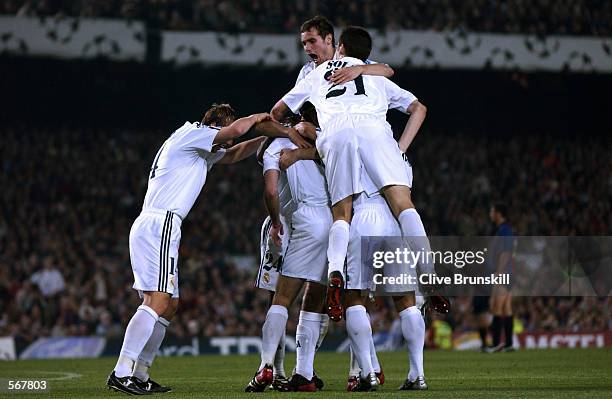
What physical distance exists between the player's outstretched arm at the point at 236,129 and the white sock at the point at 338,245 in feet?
3.39

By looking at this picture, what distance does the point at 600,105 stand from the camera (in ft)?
82.6

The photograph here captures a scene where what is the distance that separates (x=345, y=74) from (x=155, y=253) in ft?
6.50

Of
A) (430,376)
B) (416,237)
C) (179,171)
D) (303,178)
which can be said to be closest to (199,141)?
(179,171)

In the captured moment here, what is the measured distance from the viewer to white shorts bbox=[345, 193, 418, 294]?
7.74 metres

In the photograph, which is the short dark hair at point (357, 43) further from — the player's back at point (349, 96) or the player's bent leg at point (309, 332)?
the player's bent leg at point (309, 332)

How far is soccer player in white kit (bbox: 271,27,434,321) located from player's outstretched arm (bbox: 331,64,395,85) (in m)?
0.07

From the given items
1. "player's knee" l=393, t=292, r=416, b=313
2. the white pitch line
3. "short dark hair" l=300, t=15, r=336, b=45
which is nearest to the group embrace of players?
"player's knee" l=393, t=292, r=416, b=313

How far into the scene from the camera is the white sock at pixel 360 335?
24.7 feet

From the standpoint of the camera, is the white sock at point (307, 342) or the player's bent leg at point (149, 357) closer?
the white sock at point (307, 342)

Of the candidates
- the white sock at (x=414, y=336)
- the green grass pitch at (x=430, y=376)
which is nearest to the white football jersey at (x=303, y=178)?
the white sock at (x=414, y=336)

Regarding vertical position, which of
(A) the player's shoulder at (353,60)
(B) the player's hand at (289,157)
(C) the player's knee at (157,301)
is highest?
(A) the player's shoulder at (353,60)

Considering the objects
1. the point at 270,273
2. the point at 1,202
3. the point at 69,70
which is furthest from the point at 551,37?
the point at 270,273

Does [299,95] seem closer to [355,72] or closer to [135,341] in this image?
[355,72]

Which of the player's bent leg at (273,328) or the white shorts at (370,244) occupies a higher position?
the white shorts at (370,244)
